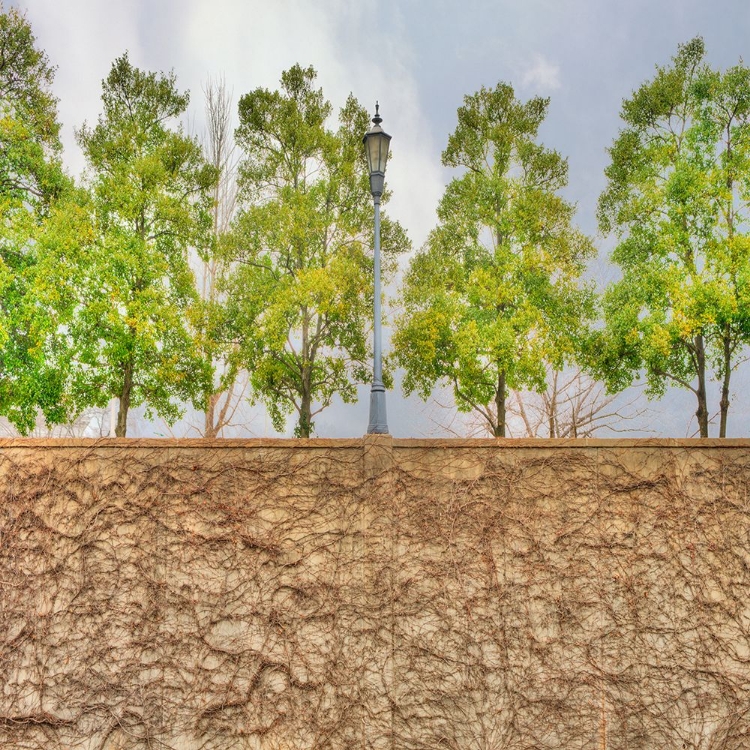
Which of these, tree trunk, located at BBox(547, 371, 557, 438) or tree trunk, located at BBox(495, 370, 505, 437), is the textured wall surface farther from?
tree trunk, located at BBox(547, 371, 557, 438)

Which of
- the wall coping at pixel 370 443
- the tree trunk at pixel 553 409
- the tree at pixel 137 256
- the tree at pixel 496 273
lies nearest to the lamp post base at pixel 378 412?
the wall coping at pixel 370 443

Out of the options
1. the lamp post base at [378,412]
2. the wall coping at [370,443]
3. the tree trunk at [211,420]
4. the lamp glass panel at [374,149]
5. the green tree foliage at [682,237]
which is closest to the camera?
the wall coping at [370,443]

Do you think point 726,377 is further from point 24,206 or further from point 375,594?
point 24,206

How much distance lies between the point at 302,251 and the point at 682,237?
897 cm

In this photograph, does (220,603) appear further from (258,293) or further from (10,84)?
(10,84)

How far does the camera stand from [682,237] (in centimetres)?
1491

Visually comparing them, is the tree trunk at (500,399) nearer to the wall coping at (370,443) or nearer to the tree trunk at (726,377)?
the tree trunk at (726,377)

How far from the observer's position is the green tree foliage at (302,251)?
1530 cm

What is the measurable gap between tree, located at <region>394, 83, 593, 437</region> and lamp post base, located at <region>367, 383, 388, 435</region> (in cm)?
700

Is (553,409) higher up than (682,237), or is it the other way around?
(682,237)

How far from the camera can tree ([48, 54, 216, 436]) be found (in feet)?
47.5

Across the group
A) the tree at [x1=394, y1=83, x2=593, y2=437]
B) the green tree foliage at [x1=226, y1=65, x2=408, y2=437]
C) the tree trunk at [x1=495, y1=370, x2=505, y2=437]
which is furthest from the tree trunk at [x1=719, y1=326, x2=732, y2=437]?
the green tree foliage at [x1=226, y1=65, x2=408, y2=437]

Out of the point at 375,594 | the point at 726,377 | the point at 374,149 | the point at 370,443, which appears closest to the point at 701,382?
the point at 726,377

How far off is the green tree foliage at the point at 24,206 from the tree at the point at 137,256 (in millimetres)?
732
